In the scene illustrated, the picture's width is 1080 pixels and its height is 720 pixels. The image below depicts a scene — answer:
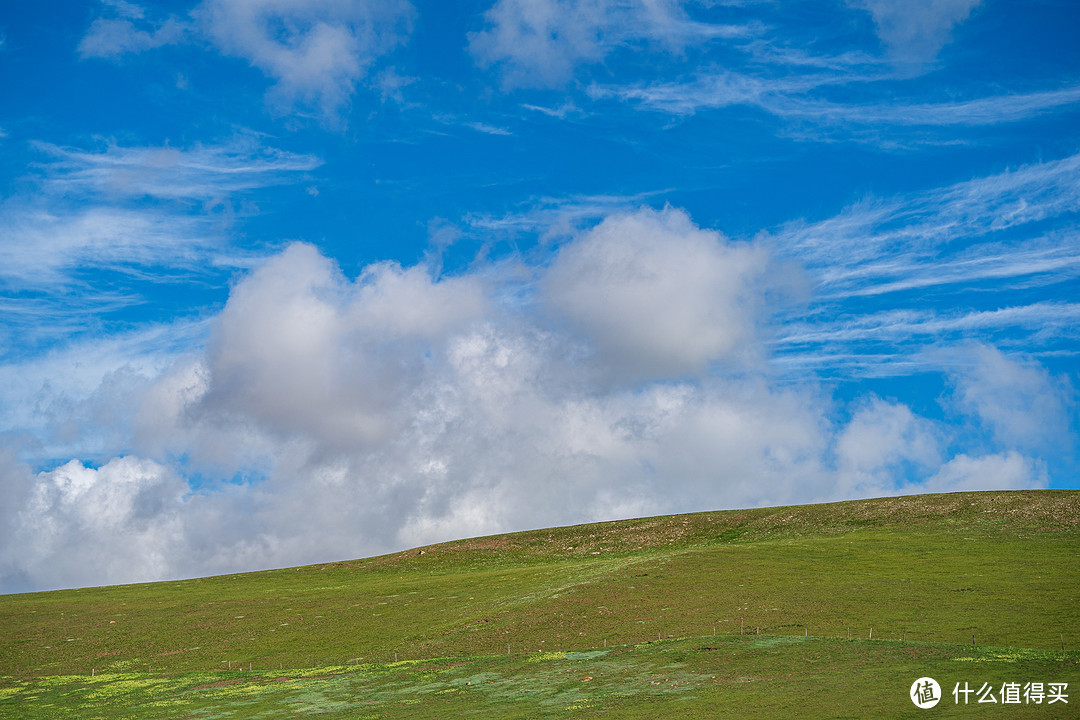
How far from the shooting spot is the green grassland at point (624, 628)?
103ft

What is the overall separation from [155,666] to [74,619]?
2355cm

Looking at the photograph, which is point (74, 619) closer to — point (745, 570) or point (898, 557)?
point (745, 570)

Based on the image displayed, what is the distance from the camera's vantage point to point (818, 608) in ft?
158

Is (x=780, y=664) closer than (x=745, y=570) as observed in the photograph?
Yes

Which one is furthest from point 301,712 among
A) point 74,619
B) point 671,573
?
point 74,619
